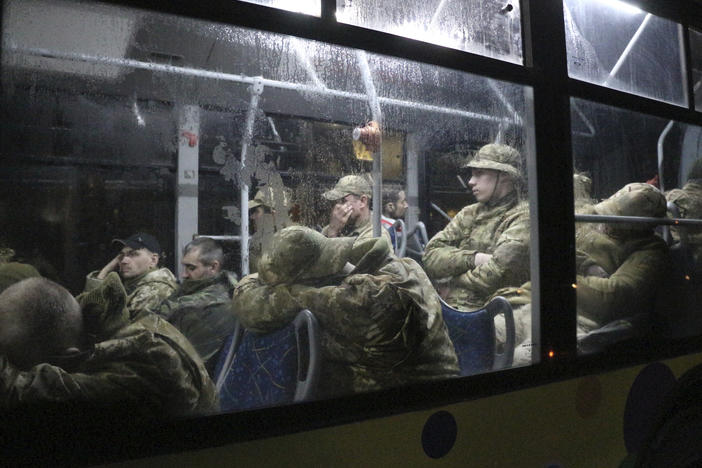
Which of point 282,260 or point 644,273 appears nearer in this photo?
point 282,260

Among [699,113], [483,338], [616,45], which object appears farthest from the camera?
[699,113]

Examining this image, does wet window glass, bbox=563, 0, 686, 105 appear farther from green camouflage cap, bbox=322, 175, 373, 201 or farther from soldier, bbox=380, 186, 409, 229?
green camouflage cap, bbox=322, 175, 373, 201

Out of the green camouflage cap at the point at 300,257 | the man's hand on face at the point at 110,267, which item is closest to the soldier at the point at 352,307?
the green camouflage cap at the point at 300,257

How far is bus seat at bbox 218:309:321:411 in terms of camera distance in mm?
1454

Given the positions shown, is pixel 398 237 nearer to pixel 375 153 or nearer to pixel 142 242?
pixel 375 153

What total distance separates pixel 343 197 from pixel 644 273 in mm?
1553

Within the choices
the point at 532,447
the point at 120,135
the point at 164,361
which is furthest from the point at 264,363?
the point at 532,447

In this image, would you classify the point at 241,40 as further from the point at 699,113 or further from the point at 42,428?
the point at 699,113

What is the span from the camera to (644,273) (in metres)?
2.41

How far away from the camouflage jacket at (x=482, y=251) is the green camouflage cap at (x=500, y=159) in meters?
0.10

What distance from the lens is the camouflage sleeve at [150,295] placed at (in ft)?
4.48

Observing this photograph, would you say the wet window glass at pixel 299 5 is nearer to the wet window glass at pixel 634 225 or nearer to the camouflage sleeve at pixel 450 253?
the camouflage sleeve at pixel 450 253

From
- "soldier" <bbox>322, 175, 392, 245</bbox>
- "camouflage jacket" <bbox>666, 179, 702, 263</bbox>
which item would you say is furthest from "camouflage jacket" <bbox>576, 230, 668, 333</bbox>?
"soldier" <bbox>322, 175, 392, 245</bbox>

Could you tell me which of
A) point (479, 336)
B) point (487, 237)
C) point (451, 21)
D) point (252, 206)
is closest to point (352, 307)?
point (252, 206)
